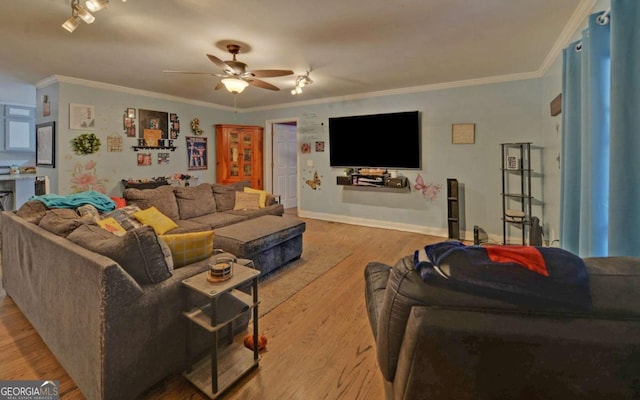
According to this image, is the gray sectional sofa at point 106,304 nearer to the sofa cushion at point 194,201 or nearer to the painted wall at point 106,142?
the sofa cushion at point 194,201

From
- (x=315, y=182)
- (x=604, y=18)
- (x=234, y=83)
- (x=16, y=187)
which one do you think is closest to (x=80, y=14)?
(x=234, y=83)

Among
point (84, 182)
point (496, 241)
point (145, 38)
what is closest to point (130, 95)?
point (84, 182)

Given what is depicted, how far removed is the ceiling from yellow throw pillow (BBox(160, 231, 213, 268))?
175 cm

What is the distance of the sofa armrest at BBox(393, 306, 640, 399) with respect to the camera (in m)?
0.75

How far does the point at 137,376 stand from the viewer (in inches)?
58.9

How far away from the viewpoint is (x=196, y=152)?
603 centimetres

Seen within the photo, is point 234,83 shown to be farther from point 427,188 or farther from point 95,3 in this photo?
point 427,188

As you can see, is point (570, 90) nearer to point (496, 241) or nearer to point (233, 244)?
point (496, 241)

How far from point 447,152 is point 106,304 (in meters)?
4.62

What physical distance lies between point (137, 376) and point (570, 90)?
3355 mm

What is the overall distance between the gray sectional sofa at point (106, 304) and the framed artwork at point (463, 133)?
4.06 m

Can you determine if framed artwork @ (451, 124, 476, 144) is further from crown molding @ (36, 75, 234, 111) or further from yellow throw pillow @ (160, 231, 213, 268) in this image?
crown molding @ (36, 75, 234, 111)

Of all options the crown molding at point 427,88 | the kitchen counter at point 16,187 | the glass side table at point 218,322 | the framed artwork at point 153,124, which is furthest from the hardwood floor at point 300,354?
the kitchen counter at point 16,187

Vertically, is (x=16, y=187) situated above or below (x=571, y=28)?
below
